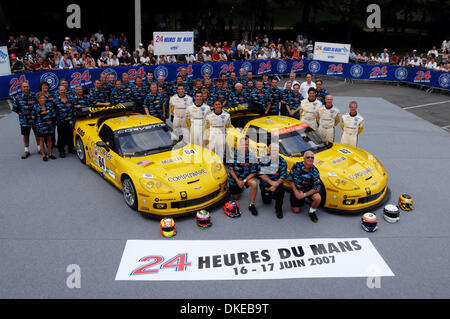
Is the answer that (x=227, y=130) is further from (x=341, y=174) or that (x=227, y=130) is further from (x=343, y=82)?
(x=343, y=82)

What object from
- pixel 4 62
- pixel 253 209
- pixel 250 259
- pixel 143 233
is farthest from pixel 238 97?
pixel 4 62

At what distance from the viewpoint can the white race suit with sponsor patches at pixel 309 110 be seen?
912cm

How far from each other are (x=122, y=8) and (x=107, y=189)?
23.4 m

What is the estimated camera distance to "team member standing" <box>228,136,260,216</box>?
6.70 meters

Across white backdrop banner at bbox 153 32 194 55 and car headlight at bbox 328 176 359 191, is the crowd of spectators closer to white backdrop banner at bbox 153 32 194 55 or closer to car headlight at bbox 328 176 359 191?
white backdrop banner at bbox 153 32 194 55

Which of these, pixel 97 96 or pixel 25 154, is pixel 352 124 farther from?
pixel 25 154

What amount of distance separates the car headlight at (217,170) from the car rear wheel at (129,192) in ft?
4.75

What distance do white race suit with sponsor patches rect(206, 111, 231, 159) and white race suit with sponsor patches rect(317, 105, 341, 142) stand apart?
220 centimetres

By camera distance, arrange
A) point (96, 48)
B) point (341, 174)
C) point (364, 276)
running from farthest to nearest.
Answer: point (96, 48)
point (341, 174)
point (364, 276)

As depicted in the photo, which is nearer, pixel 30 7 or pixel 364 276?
pixel 364 276

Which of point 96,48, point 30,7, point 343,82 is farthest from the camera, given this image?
point 30,7

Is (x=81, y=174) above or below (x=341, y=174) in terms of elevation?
below

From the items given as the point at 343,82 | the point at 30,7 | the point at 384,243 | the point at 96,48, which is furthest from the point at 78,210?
the point at 30,7

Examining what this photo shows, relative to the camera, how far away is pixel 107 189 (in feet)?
24.9
